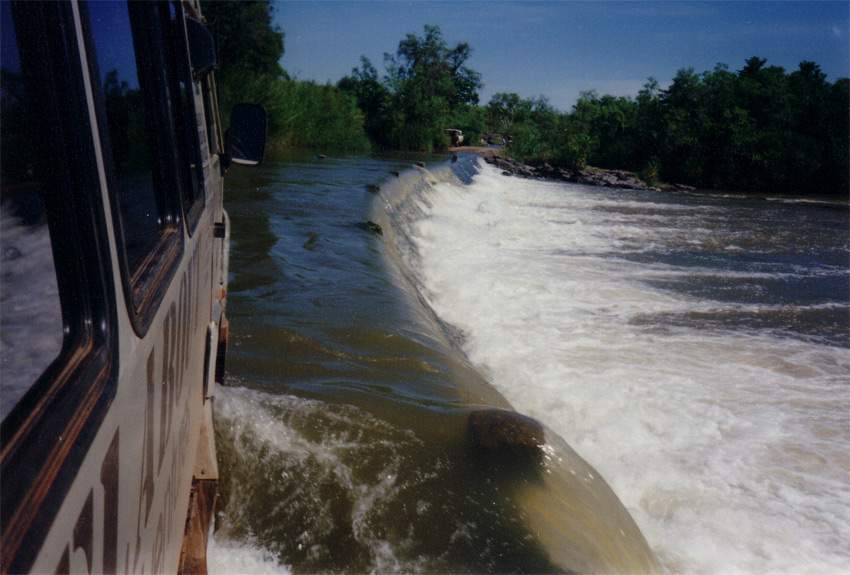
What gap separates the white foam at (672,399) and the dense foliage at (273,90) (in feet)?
51.9

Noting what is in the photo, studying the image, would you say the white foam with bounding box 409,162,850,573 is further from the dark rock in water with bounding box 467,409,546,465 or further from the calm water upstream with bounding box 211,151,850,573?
the dark rock in water with bounding box 467,409,546,465

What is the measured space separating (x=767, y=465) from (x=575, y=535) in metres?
2.17

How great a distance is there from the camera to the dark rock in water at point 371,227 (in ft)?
29.0

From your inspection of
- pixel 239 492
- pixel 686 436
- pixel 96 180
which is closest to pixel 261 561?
pixel 239 492

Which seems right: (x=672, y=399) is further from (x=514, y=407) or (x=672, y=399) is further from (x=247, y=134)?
(x=247, y=134)

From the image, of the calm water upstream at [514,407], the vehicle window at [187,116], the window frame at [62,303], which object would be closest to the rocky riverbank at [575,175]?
the calm water upstream at [514,407]

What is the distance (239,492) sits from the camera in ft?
9.79

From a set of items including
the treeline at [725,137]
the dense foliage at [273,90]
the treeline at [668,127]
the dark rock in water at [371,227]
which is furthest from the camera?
the treeline at [725,137]

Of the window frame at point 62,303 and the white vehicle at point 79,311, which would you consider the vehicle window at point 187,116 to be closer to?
the white vehicle at point 79,311

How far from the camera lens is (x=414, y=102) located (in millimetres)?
42719

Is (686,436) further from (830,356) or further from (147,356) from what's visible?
(147,356)

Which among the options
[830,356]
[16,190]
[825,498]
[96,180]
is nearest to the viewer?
[16,190]

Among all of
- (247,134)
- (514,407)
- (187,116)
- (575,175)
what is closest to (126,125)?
(187,116)

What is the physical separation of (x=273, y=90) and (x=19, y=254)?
2570cm
